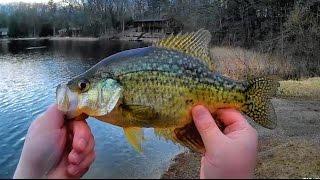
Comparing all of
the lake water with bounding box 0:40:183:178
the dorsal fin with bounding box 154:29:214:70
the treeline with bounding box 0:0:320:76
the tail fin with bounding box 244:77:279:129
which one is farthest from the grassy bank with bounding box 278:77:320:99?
the dorsal fin with bounding box 154:29:214:70

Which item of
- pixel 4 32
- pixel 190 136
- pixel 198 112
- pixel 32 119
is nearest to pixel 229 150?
pixel 198 112

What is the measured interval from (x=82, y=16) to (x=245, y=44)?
92.5 m

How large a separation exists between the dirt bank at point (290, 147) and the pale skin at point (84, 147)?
6745mm

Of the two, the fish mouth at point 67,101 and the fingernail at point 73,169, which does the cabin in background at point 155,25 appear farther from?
the fingernail at point 73,169

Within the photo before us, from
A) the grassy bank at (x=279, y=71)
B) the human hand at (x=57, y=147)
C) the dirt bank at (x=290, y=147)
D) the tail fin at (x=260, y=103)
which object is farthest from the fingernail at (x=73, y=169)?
the grassy bank at (x=279, y=71)

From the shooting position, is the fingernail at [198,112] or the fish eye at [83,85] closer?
the fingernail at [198,112]

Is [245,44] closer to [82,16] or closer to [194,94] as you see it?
[194,94]

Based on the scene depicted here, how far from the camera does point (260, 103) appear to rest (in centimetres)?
354

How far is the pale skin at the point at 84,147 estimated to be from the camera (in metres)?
2.01

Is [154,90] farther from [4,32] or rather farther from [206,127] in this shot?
[4,32]

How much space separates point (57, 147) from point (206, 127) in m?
0.80

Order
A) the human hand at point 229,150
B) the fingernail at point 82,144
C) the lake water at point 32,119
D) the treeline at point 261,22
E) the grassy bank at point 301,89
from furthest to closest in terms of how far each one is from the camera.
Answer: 1. the treeline at point 261,22
2. the grassy bank at point 301,89
3. the lake water at point 32,119
4. the fingernail at point 82,144
5. the human hand at point 229,150

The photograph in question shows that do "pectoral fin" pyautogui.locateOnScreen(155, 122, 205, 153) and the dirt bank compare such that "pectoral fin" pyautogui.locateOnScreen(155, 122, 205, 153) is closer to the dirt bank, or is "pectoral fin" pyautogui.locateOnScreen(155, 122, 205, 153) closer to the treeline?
the dirt bank

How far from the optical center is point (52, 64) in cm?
4828
